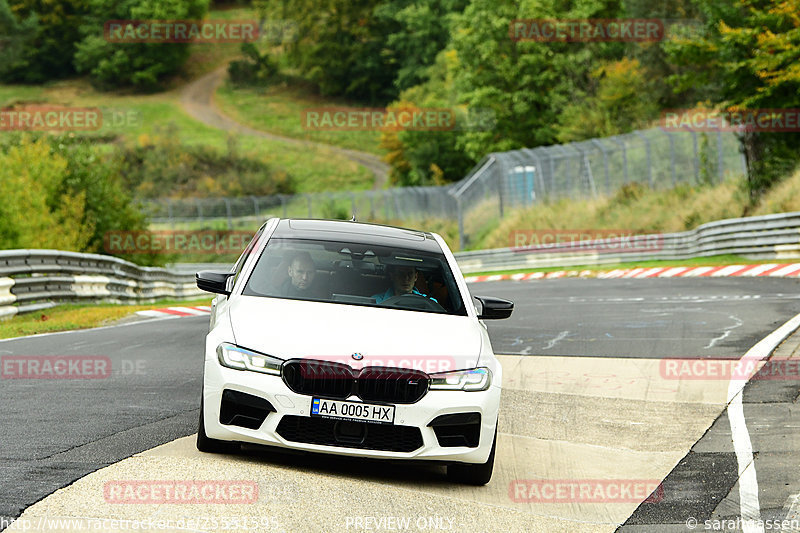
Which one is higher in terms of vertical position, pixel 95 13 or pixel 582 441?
pixel 582 441

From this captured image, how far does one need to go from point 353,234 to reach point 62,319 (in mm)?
11914

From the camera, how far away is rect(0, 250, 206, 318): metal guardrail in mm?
18784

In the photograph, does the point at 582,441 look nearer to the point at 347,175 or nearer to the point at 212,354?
the point at 212,354

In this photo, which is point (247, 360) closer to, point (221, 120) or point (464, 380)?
point (464, 380)

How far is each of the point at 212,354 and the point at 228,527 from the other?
5.37 feet

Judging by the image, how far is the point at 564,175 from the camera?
44.4m

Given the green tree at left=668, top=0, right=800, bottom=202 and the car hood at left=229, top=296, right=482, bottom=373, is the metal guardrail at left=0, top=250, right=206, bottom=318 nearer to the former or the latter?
the car hood at left=229, top=296, right=482, bottom=373

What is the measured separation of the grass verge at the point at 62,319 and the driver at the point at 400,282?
884 centimetres

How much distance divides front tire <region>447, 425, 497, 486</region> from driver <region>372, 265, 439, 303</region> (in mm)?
1339

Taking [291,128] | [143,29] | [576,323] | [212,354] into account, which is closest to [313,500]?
[212,354]

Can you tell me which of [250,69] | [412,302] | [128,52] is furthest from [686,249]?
[128,52]

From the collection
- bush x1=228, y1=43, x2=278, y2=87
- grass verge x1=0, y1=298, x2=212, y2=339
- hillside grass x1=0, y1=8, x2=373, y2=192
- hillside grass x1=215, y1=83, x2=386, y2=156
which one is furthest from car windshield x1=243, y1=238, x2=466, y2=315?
bush x1=228, y1=43, x2=278, y2=87

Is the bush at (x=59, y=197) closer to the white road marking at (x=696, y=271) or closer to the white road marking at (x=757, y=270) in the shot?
the white road marking at (x=696, y=271)

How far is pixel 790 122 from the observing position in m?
34.3
